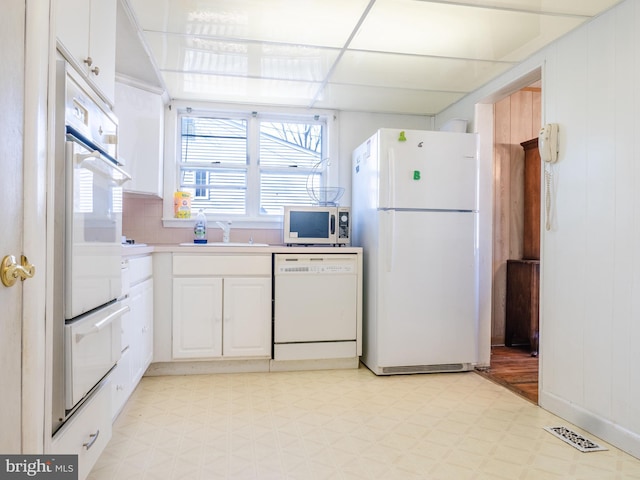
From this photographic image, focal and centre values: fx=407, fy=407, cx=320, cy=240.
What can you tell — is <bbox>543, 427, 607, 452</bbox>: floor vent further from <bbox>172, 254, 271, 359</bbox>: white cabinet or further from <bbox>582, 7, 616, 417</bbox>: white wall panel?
<bbox>172, 254, 271, 359</bbox>: white cabinet

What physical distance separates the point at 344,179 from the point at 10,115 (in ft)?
10.1

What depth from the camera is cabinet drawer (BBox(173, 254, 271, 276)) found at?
9.79ft

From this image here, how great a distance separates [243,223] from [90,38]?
228 centimetres

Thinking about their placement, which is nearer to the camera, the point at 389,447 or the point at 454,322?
the point at 389,447

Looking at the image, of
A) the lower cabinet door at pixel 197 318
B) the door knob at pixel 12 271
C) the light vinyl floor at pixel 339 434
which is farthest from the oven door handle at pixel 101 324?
the lower cabinet door at pixel 197 318

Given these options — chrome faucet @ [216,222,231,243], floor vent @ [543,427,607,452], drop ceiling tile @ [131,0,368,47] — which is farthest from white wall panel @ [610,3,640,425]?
chrome faucet @ [216,222,231,243]

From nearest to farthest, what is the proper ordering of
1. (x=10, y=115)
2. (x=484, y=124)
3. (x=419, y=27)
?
(x=10, y=115)
(x=419, y=27)
(x=484, y=124)

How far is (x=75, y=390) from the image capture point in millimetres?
1244

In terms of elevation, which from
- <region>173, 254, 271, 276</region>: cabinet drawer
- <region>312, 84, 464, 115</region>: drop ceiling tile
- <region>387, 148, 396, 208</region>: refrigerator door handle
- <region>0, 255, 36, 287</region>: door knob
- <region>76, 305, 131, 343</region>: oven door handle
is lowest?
<region>76, 305, 131, 343</region>: oven door handle

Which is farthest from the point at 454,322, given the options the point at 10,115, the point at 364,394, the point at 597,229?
the point at 10,115

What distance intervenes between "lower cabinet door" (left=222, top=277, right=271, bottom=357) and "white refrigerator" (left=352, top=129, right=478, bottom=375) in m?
0.81

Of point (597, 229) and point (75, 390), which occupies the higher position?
point (597, 229)

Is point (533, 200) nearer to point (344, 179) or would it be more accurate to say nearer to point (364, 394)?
point (344, 179)

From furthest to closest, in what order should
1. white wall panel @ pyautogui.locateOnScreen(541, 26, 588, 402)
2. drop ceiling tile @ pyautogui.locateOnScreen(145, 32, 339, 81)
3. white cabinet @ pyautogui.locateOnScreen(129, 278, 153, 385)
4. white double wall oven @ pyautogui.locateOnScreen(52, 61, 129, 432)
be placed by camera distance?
drop ceiling tile @ pyautogui.locateOnScreen(145, 32, 339, 81), white cabinet @ pyautogui.locateOnScreen(129, 278, 153, 385), white wall panel @ pyautogui.locateOnScreen(541, 26, 588, 402), white double wall oven @ pyautogui.locateOnScreen(52, 61, 129, 432)
